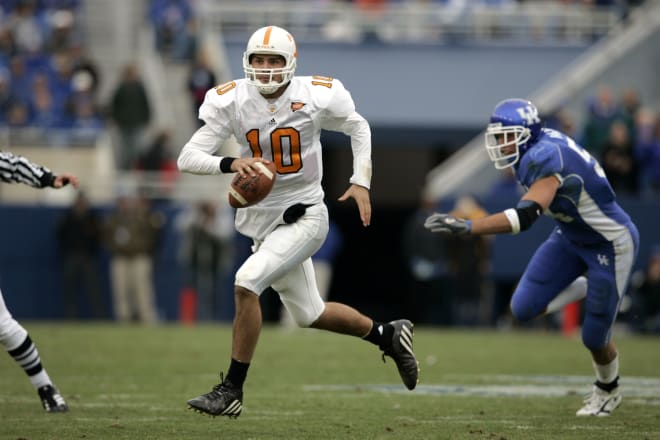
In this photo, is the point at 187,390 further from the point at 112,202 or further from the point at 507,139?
the point at 112,202

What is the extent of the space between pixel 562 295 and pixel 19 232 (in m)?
9.20

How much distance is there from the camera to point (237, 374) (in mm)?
6125

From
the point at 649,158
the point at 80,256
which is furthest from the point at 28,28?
the point at 649,158

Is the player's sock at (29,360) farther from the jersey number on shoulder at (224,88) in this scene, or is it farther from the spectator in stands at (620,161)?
the spectator in stands at (620,161)

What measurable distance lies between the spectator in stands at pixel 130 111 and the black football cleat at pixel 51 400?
30.3 ft

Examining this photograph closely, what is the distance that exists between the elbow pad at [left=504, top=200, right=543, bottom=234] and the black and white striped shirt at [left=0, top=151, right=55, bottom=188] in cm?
243

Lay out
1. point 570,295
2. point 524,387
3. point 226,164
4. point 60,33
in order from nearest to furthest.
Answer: point 226,164 → point 570,295 → point 524,387 → point 60,33

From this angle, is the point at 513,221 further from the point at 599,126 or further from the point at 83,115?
the point at 83,115

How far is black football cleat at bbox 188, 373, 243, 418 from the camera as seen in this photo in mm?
5945

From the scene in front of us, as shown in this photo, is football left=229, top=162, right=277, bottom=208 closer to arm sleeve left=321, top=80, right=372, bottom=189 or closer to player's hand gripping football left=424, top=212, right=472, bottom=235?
arm sleeve left=321, top=80, right=372, bottom=189

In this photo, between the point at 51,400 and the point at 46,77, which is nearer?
the point at 51,400

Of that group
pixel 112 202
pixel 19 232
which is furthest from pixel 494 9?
pixel 19 232

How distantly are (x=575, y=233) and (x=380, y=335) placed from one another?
3.78 feet

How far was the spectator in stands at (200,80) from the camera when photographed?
16.1 m
